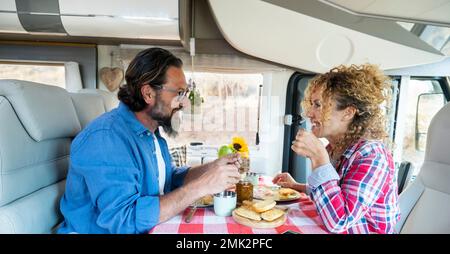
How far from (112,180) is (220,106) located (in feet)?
5.70

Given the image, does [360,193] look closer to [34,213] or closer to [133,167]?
[133,167]

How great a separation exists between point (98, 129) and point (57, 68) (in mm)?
1949

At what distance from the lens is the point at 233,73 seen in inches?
90.9

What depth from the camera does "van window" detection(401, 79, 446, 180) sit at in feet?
6.65

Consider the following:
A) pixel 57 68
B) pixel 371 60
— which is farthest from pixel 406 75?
pixel 57 68

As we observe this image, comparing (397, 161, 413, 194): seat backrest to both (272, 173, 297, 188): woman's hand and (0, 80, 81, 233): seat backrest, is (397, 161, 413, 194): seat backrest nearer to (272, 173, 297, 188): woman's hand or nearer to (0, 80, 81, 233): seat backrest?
(272, 173, 297, 188): woman's hand

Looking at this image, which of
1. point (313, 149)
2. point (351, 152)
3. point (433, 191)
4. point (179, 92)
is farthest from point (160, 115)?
point (433, 191)

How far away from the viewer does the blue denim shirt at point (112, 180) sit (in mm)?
623

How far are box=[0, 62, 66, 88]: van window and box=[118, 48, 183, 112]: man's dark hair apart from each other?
172 cm

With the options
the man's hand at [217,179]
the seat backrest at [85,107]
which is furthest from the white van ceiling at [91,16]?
the man's hand at [217,179]

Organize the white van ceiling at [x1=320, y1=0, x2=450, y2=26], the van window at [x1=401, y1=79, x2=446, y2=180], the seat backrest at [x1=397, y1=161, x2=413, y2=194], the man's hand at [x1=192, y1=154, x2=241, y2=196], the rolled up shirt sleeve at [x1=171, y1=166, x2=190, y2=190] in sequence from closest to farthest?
the man's hand at [x1=192, y1=154, x2=241, y2=196], the rolled up shirt sleeve at [x1=171, y1=166, x2=190, y2=190], the white van ceiling at [x1=320, y1=0, x2=450, y2=26], the seat backrest at [x1=397, y1=161, x2=413, y2=194], the van window at [x1=401, y1=79, x2=446, y2=180]

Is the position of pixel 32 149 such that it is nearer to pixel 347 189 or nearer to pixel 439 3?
pixel 347 189

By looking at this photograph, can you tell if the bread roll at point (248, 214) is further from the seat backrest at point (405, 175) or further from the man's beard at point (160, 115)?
the seat backrest at point (405, 175)

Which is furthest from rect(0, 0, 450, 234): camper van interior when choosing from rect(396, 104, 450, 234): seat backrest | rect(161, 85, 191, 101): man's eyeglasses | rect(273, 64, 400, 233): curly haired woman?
rect(161, 85, 191, 101): man's eyeglasses
